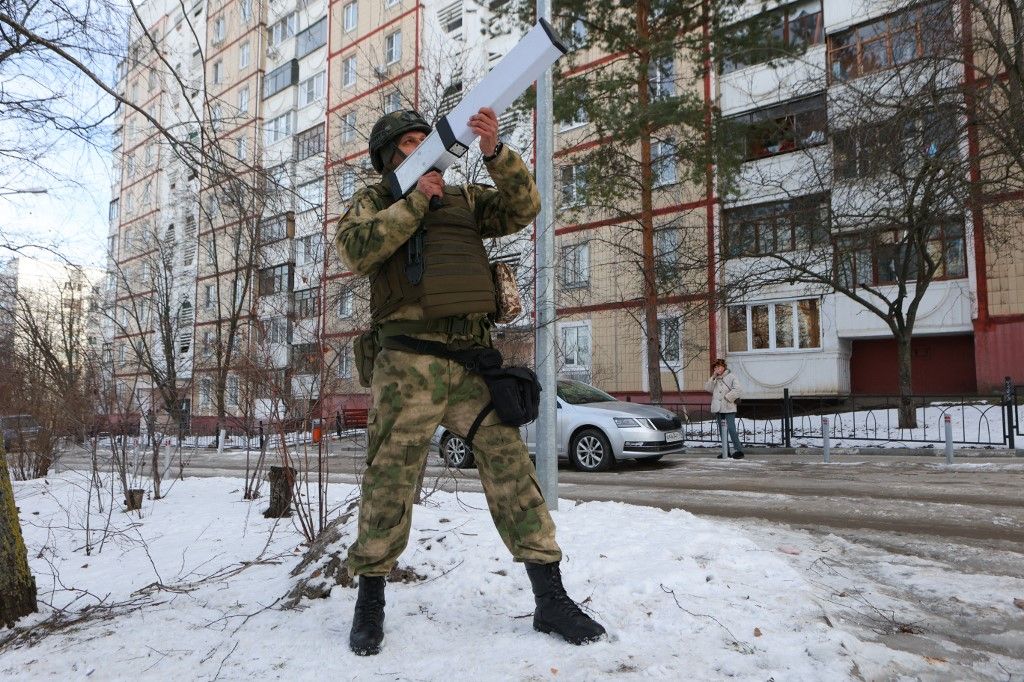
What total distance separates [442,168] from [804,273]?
13.4 m

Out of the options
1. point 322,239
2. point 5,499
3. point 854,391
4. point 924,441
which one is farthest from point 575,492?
point 854,391

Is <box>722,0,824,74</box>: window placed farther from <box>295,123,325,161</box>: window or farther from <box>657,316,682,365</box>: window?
<box>295,123,325,161</box>: window

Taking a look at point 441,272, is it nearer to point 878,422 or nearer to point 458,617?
point 458,617

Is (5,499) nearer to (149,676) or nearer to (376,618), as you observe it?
(149,676)

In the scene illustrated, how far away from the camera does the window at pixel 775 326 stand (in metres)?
19.2

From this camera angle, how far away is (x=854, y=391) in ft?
63.0

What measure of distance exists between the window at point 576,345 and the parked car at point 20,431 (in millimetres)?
15998

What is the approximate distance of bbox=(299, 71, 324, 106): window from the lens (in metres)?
28.4

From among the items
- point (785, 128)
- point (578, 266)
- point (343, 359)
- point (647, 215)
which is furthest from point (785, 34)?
point (343, 359)

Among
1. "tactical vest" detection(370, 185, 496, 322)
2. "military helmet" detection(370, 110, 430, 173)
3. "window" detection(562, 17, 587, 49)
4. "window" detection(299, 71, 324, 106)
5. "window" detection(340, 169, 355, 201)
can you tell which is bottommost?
"tactical vest" detection(370, 185, 496, 322)

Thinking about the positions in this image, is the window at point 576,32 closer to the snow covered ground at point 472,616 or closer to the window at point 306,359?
the window at point 306,359

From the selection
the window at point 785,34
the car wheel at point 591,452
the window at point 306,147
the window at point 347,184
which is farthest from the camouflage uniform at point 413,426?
the window at point 785,34

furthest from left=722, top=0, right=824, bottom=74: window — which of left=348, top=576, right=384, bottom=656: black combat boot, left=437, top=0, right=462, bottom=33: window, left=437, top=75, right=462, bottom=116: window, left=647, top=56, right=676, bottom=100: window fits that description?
left=348, top=576, right=384, bottom=656: black combat boot

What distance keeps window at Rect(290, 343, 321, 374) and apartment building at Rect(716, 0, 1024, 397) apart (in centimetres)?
995
